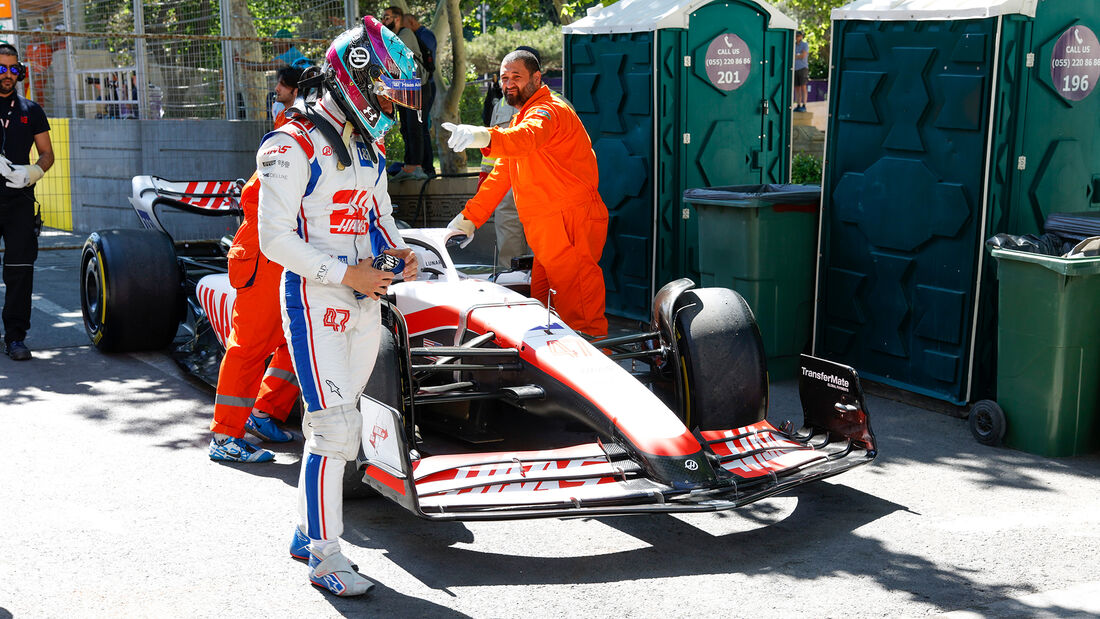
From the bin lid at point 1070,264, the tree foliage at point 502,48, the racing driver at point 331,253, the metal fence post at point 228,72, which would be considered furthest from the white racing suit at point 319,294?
the tree foliage at point 502,48

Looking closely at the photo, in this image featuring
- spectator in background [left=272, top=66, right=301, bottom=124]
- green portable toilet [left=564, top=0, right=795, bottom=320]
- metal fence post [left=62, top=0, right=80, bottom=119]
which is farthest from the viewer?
metal fence post [left=62, top=0, right=80, bottom=119]

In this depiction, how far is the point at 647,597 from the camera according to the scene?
4.16 meters

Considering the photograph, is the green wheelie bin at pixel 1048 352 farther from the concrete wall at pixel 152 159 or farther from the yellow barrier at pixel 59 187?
the yellow barrier at pixel 59 187

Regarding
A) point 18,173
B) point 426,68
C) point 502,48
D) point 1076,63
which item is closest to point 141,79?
point 426,68

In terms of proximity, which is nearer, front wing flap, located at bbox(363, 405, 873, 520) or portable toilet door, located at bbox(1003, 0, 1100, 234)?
front wing flap, located at bbox(363, 405, 873, 520)

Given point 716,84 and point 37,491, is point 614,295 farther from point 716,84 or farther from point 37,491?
point 37,491

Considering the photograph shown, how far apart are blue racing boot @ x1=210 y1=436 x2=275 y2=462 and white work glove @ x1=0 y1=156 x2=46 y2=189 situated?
275 centimetres

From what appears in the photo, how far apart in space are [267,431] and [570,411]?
6.34 feet

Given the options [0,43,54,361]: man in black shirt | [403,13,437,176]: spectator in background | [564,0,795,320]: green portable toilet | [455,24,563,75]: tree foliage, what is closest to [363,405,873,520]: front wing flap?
[564,0,795,320]: green portable toilet

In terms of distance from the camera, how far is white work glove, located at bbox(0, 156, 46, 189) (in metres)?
7.34

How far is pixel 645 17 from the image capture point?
846 centimetres

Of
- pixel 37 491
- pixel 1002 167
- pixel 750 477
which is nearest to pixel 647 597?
pixel 750 477

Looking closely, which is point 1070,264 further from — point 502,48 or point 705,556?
point 502,48

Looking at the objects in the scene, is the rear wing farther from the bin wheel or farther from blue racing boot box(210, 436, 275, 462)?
the bin wheel
